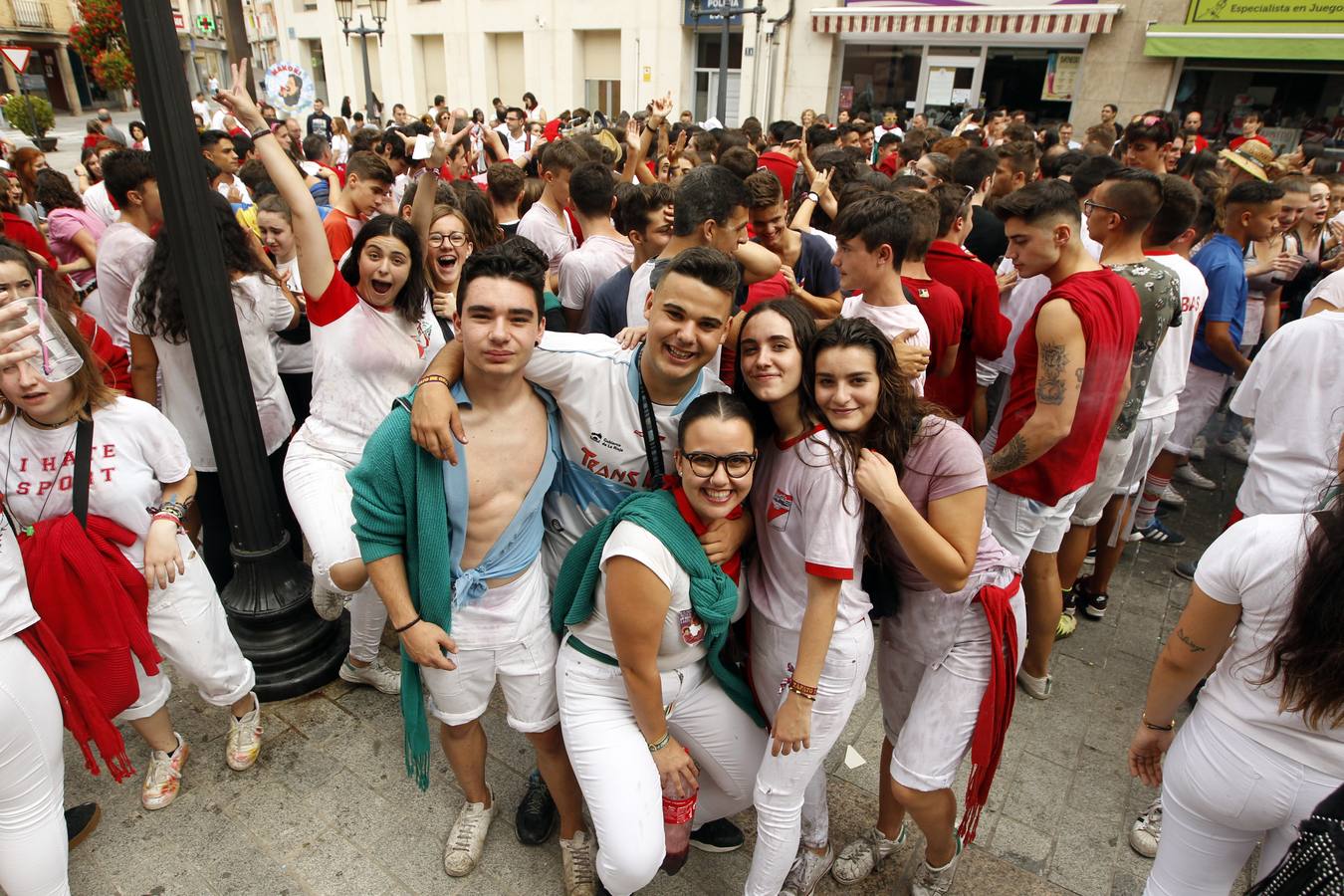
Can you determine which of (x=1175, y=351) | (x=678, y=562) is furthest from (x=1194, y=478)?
(x=678, y=562)

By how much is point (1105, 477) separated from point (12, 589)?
4.28 m

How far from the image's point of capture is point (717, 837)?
9.43ft

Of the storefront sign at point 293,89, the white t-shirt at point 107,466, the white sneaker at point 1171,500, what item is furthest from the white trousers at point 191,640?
the white sneaker at point 1171,500

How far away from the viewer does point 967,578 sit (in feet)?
7.60

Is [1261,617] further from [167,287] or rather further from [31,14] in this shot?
[31,14]

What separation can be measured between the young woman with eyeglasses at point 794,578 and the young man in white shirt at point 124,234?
3385mm

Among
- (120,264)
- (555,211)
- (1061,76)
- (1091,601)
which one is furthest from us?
(1061,76)

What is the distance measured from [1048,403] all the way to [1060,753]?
1538mm

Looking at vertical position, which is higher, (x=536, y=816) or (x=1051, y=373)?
(x=1051, y=373)

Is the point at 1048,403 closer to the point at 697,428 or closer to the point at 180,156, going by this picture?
the point at 697,428

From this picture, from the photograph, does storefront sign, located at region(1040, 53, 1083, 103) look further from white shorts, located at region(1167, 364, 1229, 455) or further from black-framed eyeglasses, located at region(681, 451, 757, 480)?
black-framed eyeglasses, located at region(681, 451, 757, 480)

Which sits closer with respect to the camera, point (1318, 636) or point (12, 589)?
point (1318, 636)

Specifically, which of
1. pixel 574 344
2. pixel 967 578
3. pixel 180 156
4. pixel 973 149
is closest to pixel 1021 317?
pixel 973 149

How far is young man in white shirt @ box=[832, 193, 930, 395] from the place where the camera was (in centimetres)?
322
